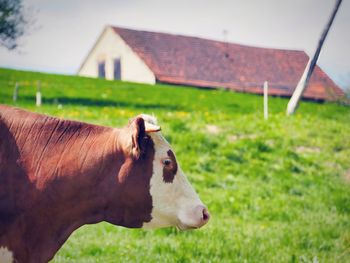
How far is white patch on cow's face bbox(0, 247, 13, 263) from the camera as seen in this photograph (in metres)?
4.72

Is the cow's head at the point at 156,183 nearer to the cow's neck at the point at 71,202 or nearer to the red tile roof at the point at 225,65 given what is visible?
the cow's neck at the point at 71,202

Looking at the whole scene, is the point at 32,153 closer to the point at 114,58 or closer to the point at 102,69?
the point at 114,58

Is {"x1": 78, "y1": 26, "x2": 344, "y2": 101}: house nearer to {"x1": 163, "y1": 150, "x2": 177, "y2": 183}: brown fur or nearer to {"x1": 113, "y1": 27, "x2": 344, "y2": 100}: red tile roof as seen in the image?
{"x1": 113, "y1": 27, "x2": 344, "y2": 100}: red tile roof

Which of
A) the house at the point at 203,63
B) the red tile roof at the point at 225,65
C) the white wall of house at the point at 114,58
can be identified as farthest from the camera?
the white wall of house at the point at 114,58

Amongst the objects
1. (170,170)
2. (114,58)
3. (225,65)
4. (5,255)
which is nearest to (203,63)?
(225,65)

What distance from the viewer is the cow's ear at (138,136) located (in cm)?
493

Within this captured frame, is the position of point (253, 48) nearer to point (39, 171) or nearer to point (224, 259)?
point (224, 259)

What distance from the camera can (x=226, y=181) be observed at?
12.8 metres

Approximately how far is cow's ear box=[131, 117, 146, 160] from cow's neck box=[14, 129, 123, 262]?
0.45ft

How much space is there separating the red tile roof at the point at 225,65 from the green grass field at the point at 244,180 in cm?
101

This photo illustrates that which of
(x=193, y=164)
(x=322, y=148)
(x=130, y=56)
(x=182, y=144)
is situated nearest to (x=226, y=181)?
(x=193, y=164)

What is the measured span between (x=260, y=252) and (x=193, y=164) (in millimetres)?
5239

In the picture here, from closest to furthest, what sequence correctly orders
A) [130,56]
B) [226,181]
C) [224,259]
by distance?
[224,259]
[226,181]
[130,56]

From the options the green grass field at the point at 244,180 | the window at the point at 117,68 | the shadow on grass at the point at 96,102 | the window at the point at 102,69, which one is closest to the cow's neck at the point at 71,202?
the green grass field at the point at 244,180
